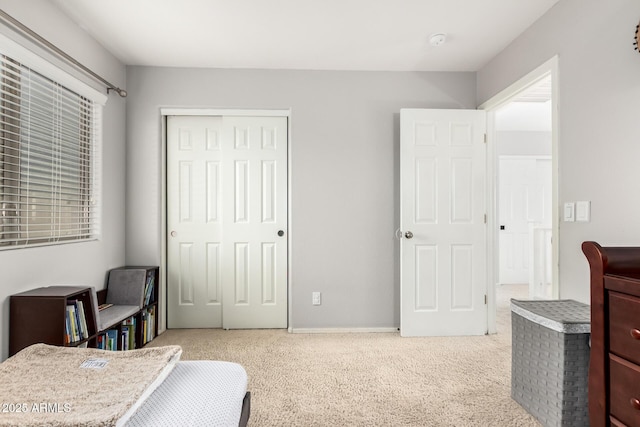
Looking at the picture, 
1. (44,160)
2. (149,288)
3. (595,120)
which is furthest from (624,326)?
(149,288)

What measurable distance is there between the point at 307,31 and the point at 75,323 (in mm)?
2473

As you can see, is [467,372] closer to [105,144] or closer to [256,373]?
[256,373]

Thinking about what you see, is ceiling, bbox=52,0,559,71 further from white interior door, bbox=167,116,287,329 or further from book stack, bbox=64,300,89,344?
book stack, bbox=64,300,89,344

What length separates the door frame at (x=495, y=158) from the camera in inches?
94.0

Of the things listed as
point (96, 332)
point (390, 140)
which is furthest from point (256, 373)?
point (390, 140)

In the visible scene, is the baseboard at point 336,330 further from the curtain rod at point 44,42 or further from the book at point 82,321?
the curtain rod at point 44,42

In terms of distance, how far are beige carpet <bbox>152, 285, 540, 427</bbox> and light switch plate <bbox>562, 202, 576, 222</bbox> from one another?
Answer: 3.69ft

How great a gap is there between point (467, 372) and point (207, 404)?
2.00 metres

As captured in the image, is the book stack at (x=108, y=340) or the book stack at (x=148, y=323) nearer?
the book stack at (x=108, y=340)

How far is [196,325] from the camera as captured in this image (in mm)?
3613

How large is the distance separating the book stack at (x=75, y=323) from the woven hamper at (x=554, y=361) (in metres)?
2.55

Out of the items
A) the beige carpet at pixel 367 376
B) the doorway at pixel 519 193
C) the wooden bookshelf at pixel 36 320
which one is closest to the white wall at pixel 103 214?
the wooden bookshelf at pixel 36 320

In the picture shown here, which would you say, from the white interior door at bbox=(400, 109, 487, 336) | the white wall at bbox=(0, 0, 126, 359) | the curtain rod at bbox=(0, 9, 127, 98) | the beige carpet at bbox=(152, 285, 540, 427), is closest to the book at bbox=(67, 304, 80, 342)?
the white wall at bbox=(0, 0, 126, 359)

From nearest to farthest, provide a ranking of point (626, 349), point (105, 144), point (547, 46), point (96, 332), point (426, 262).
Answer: point (626, 349)
point (96, 332)
point (547, 46)
point (105, 144)
point (426, 262)
